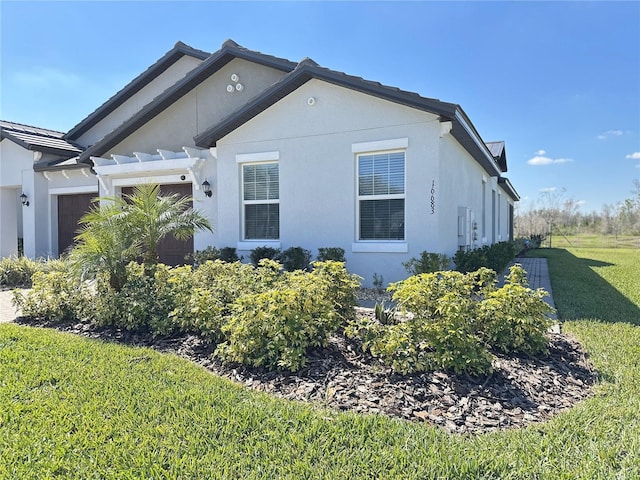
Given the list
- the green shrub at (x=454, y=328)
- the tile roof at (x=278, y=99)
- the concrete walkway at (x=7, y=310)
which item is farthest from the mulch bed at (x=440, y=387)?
the tile roof at (x=278, y=99)

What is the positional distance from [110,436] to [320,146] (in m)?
8.24

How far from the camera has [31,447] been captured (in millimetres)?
3221

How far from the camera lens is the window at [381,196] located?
9594 millimetres

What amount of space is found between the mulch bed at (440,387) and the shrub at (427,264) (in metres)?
3.40

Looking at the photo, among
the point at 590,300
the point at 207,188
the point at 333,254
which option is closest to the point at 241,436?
the point at 333,254

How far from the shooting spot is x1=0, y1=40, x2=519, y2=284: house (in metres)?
9.35

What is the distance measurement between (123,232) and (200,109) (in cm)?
682

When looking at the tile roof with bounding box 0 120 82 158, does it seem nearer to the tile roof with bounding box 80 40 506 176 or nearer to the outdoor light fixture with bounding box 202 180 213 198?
the tile roof with bounding box 80 40 506 176

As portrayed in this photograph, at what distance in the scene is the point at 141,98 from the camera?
53.1 ft

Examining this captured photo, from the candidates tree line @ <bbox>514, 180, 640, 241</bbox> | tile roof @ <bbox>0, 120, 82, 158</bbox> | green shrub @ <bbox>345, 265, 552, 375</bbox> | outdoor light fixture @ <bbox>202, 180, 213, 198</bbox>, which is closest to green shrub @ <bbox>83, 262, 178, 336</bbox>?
green shrub @ <bbox>345, 265, 552, 375</bbox>

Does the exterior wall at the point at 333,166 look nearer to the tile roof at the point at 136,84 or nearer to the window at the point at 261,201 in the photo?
the window at the point at 261,201

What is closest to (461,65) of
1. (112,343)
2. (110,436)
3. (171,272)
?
(171,272)

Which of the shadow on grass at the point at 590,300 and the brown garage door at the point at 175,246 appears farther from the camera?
the brown garage door at the point at 175,246

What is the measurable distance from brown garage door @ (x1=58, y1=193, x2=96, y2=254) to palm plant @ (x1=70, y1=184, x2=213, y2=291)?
8.59m
